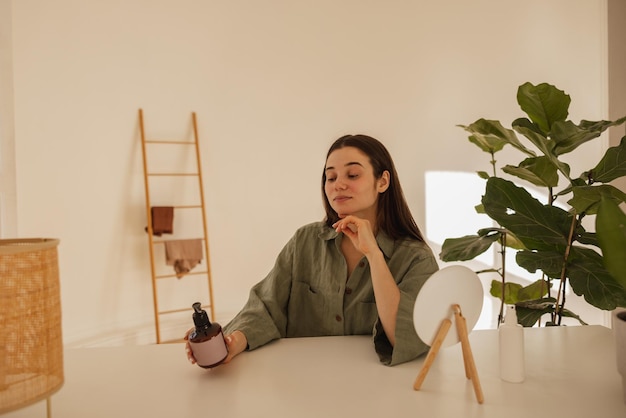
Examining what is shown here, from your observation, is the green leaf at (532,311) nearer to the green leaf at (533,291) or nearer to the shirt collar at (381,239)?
the green leaf at (533,291)

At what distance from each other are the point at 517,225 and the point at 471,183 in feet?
9.81

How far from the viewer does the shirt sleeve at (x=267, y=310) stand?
4.26 feet

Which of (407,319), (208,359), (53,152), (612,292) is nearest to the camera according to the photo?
(208,359)

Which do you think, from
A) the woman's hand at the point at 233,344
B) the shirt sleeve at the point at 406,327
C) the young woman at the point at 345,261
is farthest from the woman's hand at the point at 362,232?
the woman's hand at the point at 233,344

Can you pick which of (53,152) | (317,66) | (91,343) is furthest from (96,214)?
(317,66)

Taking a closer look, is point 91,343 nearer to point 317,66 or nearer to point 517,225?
point 317,66

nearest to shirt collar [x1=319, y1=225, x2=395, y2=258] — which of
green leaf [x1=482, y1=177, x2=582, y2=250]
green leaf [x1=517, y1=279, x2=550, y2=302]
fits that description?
green leaf [x1=482, y1=177, x2=582, y2=250]

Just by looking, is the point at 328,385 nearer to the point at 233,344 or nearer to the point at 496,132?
the point at 233,344

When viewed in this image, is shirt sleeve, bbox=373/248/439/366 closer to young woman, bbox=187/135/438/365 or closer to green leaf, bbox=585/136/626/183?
young woman, bbox=187/135/438/365

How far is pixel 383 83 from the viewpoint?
4180mm

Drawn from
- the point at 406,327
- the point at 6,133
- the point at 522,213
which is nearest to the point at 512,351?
the point at 406,327

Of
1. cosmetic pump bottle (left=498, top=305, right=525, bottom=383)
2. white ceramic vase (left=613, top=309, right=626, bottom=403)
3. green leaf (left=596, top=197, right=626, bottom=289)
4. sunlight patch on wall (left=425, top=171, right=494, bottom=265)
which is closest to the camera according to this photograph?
green leaf (left=596, top=197, right=626, bottom=289)

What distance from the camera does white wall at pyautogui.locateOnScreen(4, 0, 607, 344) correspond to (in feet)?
11.2

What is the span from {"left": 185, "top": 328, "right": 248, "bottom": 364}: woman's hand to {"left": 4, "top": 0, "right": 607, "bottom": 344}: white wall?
8.72 feet
